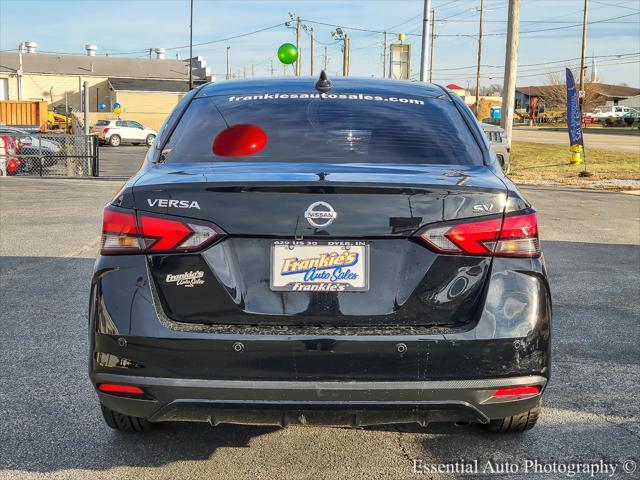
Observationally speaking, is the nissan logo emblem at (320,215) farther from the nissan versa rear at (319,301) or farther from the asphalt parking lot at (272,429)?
the asphalt parking lot at (272,429)

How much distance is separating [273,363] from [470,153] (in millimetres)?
1460

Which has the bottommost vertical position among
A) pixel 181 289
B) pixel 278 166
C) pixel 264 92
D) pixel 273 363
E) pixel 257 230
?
pixel 273 363

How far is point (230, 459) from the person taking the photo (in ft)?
12.3

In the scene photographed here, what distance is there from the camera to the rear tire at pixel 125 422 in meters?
3.79

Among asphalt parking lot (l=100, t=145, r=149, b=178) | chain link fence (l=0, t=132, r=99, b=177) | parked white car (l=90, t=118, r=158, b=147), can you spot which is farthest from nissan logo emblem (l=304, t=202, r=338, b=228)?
parked white car (l=90, t=118, r=158, b=147)

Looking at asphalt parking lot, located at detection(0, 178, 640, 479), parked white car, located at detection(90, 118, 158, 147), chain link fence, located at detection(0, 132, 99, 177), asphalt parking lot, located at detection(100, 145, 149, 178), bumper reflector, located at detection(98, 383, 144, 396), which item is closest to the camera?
bumper reflector, located at detection(98, 383, 144, 396)

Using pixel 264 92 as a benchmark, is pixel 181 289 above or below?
below

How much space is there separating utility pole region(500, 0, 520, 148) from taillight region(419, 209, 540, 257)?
65.8 ft

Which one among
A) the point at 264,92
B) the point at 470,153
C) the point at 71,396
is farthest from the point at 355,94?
the point at 71,396

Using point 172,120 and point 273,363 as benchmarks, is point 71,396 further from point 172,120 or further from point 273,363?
point 273,363

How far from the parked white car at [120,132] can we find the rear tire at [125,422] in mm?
46093

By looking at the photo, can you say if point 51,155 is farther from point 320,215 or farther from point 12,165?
point 320,215

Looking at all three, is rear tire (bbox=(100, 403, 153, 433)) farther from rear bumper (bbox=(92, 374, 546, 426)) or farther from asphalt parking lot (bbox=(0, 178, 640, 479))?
rear bumper (bbox=(92, 374, 546, 426))

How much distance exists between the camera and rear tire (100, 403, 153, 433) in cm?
379
